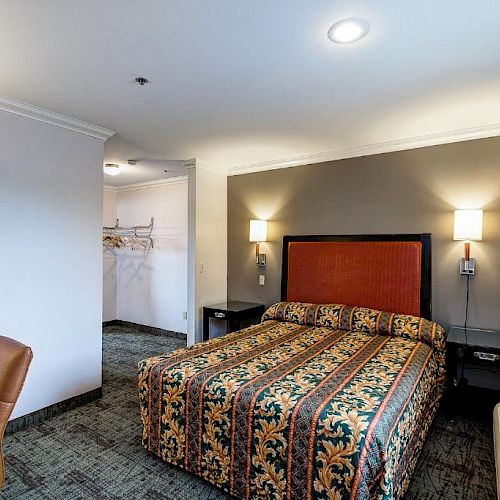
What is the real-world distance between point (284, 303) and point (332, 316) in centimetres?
60

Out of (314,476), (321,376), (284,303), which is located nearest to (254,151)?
(284,303)

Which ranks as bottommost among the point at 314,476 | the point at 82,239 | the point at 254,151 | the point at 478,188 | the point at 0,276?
the point at 314,476

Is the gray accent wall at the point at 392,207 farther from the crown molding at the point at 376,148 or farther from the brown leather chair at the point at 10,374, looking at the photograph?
the brown leather chair at the point at 10,374

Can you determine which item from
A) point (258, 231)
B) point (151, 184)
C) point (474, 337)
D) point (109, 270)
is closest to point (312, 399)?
point (474, 337)

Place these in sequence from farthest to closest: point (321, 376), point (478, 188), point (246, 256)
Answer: point (246, 256) → point (478, 188) → point (321, 376)

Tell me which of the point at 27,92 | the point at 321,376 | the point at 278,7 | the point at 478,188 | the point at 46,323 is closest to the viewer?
the point at 278,7

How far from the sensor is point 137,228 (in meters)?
5.84

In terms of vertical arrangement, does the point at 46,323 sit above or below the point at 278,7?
below

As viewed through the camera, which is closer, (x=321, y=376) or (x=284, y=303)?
(x=321, y=376)

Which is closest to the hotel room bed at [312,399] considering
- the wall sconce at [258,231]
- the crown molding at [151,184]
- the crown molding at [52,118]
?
the wall sconce at [258,231]

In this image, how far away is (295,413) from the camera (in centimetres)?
172

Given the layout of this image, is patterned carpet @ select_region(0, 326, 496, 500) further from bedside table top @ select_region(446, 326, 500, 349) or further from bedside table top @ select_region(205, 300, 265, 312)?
bedside table top @ select_region(205, 300, 265, 312)

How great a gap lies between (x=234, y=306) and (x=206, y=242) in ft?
2.79

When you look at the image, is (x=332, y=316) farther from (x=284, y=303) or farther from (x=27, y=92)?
(x=27, y=92)
